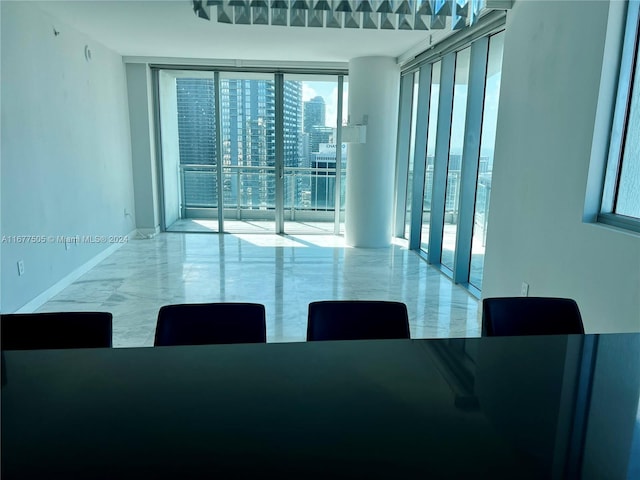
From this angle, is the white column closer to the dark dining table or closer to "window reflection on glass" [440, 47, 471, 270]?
"window reflection on glass" [440, 47, 471, 270]

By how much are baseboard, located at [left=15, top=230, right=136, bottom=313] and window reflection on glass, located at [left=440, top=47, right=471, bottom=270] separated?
4067mm

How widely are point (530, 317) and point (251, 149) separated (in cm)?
579

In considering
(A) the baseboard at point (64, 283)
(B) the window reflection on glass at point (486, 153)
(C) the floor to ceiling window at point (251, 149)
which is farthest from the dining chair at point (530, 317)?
(C) the floor to ceiling window at point (251, 149)

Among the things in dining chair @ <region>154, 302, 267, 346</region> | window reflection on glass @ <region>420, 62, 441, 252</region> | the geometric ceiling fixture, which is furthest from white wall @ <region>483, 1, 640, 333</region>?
window reflection on glass @ <region>420, 62, 441, 252</region>

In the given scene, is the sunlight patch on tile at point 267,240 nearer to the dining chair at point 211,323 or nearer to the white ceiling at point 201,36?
the white ceiling at point 201,36

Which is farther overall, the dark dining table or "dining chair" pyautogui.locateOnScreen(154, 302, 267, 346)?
"dining chair" pyautogui.locateOnScreen(154, 302, 267, 346)

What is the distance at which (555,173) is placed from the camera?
9.27 ft

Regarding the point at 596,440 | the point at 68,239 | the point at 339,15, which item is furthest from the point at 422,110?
the point at 596,440

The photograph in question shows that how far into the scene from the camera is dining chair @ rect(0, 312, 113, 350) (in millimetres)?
1628

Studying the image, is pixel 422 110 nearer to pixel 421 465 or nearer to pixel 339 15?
pixel 339 15

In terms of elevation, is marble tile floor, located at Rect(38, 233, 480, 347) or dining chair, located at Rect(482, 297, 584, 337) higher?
dining chair, located at Rect(482, 297, 584, 337)

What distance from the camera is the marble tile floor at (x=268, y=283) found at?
12.0 feet

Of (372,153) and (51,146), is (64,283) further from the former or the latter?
(372,153)

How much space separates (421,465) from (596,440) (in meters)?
0.44
